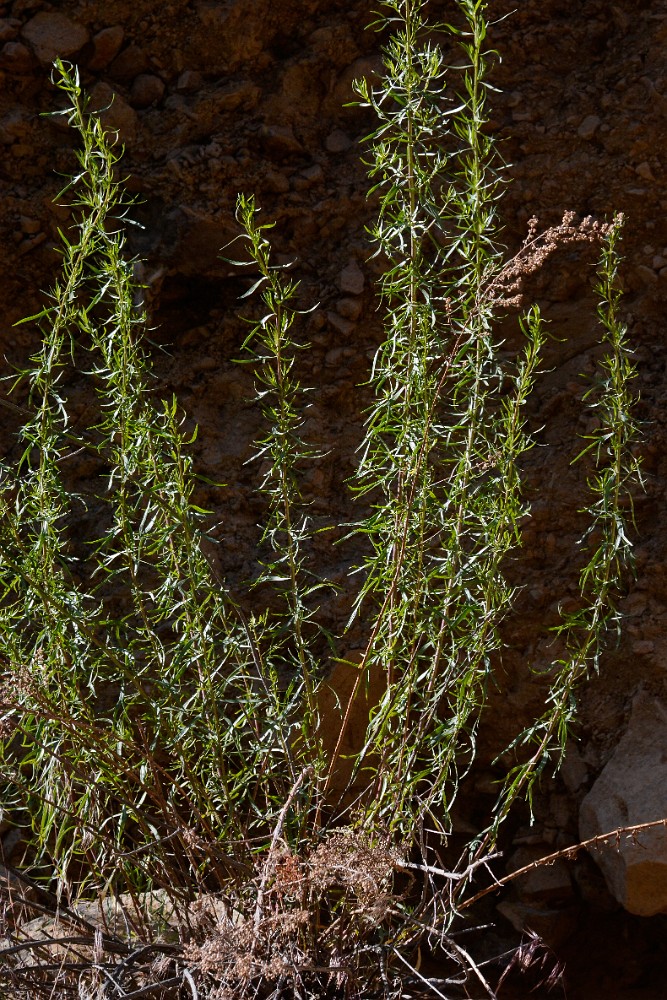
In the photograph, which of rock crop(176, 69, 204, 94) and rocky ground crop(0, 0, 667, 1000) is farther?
rock crop(176, 69, 204, 94)

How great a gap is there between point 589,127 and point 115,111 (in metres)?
1.32

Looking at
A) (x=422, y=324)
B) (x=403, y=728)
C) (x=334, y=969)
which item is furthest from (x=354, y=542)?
(x=334, y=969)

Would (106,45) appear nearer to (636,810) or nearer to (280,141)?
(280,141)

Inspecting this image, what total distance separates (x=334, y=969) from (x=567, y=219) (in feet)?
4.28

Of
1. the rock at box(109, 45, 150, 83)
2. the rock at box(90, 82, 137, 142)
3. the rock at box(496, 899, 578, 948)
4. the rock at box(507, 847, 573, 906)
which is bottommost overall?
the rock at box(496, 899, 578, 948)

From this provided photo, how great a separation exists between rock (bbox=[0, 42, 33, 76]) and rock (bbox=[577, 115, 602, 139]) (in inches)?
60.8

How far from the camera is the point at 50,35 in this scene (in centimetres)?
311

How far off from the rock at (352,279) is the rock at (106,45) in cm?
90

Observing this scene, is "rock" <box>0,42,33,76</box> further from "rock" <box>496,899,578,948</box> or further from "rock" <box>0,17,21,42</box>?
"rock" <box>496,899,578,948</box>

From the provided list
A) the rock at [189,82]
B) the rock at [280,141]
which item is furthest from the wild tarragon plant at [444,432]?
the rock at [189,82]

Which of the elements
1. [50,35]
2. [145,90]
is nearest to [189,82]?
[145,90]

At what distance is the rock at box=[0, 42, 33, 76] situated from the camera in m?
3.07

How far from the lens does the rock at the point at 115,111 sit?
3.14 meters

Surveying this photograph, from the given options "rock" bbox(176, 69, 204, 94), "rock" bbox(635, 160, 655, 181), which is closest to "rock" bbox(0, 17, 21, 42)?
"rock" bbox(176, 69, 204, 94)
